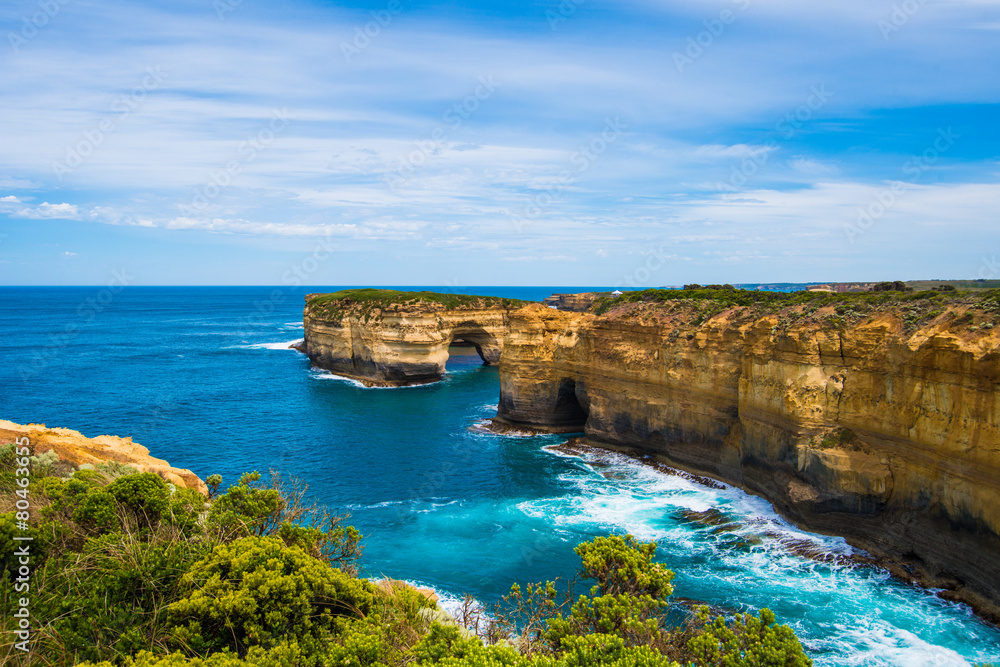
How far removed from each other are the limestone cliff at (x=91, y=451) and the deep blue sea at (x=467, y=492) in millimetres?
8097

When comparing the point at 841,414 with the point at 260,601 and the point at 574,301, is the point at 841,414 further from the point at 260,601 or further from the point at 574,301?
the point at 574,301

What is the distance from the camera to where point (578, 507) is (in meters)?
29.0

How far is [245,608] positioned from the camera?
10.4 m

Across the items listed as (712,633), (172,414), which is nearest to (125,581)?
(712,633)

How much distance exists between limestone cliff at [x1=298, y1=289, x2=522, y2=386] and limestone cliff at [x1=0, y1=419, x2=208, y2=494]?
1493 inches

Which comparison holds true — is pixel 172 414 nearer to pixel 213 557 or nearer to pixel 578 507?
pixel 578 507

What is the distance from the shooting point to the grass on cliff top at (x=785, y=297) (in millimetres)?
24156

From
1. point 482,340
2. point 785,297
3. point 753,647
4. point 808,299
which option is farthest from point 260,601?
point 482,340

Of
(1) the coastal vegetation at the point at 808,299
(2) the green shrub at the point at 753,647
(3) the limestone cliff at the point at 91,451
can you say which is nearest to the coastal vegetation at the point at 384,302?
→ (1) the coastal vegetation at the point at 808,299

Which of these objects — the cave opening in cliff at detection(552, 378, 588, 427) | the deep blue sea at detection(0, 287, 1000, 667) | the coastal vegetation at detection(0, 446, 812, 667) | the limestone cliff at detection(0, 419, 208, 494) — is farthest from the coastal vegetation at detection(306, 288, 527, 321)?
the coastal vegetation at detection(0, 446, 812, 667)

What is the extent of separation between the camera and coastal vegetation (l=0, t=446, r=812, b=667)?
31.9 feet

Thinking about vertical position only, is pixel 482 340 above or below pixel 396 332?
below

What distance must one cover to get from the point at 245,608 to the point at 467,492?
21.6 meters

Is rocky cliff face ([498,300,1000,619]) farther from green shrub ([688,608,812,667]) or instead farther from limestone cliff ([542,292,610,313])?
limestone cliff ([542,292,610,313])
